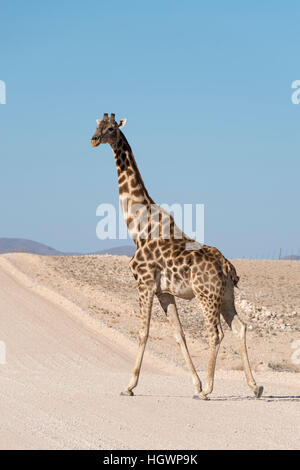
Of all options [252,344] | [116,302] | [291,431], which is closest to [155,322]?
[116,302]

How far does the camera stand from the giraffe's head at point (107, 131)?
12.6m

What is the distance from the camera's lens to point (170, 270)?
1194 cm

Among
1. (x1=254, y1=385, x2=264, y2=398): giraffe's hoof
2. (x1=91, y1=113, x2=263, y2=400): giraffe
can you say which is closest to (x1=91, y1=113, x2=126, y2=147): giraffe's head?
(x1=91, y1=113, x2=263, y2=400): giraffe

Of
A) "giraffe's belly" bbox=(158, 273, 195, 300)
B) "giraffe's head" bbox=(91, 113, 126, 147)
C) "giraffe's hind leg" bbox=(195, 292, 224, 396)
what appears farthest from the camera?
"giraffe's head" bbox=(91, 113, 126, 147)

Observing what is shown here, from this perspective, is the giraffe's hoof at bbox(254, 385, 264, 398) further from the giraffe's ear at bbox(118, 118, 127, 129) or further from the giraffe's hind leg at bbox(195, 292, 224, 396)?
the giraffe's ear at bbox(118, 118, 127, 129)

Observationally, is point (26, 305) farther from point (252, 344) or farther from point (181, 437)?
point (181, 437)

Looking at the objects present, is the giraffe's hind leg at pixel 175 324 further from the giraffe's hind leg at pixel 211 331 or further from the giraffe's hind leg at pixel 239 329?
the giraffe's hind leg at pixel 239 329

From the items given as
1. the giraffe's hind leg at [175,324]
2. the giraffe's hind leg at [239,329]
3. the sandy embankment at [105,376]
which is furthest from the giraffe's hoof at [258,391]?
the giraffe's hind leg at [175,324]

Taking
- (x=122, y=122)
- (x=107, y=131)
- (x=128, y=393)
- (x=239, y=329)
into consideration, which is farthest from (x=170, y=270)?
(x=122, y=122)

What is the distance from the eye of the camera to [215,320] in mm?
11781

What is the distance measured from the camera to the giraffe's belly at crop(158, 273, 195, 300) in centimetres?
1188

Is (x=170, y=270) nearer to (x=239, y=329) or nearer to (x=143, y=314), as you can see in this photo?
(x=143, y=314)

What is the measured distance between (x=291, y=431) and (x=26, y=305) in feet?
52.6

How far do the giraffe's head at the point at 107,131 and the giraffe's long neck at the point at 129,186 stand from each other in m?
0.16
